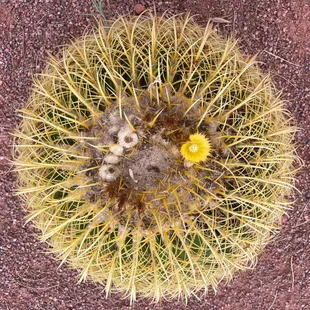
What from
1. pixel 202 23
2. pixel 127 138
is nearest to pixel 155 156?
pixel 127 138

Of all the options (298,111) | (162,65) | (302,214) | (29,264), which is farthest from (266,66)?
(29,264)

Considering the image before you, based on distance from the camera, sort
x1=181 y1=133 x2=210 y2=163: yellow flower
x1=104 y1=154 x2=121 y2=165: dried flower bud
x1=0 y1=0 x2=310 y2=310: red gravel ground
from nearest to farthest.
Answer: x1=181 y1=133 x2=210 y2=163: yellow flower
x1=104 y1=154 x2=121 y2=165: dried flower bud
x1=0 y1=0 x2=310 y2=310: red gravel ground

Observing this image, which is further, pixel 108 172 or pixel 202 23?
pixel 202 23

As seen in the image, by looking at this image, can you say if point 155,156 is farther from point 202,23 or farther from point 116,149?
point 202,23

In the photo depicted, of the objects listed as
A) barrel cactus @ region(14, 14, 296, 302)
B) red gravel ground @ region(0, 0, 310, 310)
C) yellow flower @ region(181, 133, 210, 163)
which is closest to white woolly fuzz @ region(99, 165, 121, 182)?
barrel cactus @ region(14, 14, 296, 302)

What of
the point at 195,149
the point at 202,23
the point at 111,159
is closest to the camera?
the point at 195,149

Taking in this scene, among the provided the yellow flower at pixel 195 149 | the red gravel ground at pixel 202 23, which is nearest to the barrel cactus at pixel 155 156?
the yellow flower at pixel 195 149

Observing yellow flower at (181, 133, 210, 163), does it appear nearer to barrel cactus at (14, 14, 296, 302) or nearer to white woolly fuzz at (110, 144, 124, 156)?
barrel cactus at (14, 14, 296, 302)
